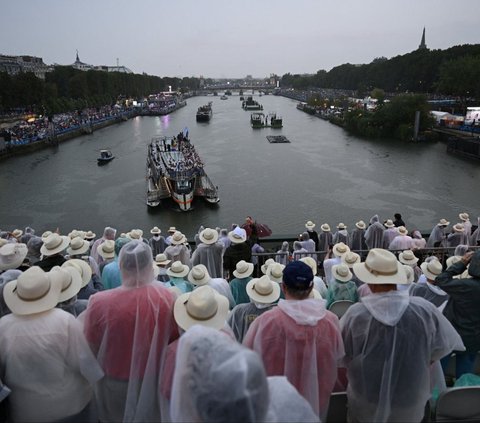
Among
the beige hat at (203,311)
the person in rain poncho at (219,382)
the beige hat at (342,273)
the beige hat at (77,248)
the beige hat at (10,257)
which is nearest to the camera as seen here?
the person in rain poncho at (219,382)

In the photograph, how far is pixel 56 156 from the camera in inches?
1551

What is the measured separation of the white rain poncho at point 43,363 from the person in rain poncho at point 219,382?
135cm

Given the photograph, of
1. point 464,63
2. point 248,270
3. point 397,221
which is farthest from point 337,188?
point 464,63

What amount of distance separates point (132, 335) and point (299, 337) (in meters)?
1.06

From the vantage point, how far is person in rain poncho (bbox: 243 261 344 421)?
7.84ft

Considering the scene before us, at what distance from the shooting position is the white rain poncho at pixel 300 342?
239 cm

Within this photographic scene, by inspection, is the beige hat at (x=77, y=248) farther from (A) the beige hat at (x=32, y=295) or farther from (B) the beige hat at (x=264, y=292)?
(B) the beige hat at (x=264, y=292)

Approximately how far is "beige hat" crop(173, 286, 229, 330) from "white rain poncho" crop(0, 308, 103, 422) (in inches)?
26.1

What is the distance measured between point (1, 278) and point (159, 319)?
1.68 metres

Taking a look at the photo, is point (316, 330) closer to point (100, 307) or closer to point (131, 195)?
point (100, 307)

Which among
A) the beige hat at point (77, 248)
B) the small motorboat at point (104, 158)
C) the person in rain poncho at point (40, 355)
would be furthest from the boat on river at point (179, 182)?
the person in rain poncho at point (40, 355)

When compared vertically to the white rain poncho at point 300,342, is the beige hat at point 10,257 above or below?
below

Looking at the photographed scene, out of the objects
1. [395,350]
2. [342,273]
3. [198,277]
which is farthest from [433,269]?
[198,277]

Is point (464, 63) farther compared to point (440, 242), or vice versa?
point (464, 63)
